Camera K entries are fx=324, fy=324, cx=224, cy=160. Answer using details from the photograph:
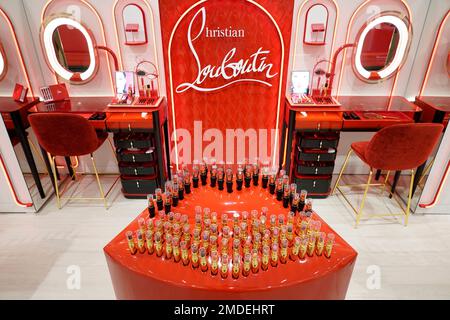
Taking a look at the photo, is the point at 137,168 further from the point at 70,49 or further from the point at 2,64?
the point at 2,64

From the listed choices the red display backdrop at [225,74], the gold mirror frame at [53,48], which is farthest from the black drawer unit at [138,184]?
the gold mirror frame at [53,48]

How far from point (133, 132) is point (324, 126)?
185 centimetres

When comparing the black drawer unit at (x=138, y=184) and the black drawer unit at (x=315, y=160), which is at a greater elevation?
the black drawer unit at (x=315, y=160)

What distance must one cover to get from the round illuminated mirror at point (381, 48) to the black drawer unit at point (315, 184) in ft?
3.94

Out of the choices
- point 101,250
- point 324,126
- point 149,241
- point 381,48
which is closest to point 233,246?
point 149,241

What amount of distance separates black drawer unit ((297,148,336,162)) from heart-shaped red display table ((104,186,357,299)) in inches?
58.2

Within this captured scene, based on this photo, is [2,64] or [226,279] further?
[2,64]

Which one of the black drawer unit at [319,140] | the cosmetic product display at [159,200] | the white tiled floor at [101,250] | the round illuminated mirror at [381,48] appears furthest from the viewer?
the round illuminated mirror at [381,48]

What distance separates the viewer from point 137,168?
11.0 feet

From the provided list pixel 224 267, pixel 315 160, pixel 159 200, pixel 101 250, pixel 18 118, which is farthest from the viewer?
pixel 315 160

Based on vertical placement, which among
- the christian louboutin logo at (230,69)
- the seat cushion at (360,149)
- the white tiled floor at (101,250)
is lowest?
the white tiled floor at (101,250)

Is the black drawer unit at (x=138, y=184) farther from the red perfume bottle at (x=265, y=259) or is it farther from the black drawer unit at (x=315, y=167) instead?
the red perfume bottle at (x=265, y=259)

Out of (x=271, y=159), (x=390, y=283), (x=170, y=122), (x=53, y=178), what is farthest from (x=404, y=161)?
(x=53, y=178)

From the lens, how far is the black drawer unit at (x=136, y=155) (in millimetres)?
3271
